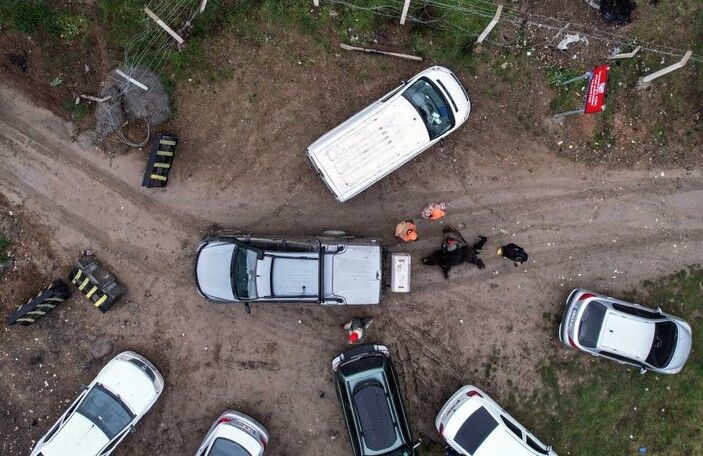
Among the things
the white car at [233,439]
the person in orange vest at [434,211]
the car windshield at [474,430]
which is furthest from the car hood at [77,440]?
the person in orange vest at [434,211]

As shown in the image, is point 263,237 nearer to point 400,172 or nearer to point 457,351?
point 400,172

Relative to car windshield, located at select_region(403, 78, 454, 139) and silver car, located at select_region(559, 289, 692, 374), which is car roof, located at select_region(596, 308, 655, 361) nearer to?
silver car, located at select_region(559, 289, 692, 374)

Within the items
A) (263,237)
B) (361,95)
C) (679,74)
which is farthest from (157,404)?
(679,74)

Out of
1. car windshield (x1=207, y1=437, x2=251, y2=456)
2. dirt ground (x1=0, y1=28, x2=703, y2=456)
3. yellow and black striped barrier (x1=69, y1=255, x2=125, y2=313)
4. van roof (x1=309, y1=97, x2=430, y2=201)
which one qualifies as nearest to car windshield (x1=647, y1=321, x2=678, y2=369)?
dirt ground (x1=0, y1=28, x2=703, y2=456)

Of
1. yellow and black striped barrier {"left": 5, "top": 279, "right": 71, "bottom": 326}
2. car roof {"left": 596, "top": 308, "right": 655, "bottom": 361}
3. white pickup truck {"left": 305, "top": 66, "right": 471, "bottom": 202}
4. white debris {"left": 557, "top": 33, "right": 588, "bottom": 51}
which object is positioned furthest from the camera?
white debris {"left": 557, "top": 33, "right": 588, "bottom": 51}

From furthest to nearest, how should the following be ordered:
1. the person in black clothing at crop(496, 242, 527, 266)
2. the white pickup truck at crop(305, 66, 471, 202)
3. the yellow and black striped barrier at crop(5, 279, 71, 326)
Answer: the person in black clothing at crop(496, 242, 527, 266), the yellow and black striped barrier at crop(5, 279, 71, 326), the white pickup truck at crop(305, 66, 471, 202)

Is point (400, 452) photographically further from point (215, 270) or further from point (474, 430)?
point (215, 270)

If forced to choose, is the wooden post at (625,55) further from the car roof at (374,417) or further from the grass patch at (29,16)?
the grass patch at (29,16)
